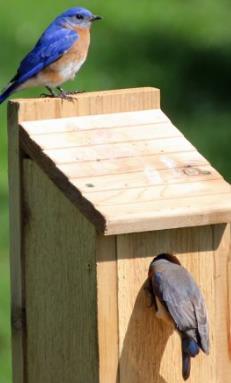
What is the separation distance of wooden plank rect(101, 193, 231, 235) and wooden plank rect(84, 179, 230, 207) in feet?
0.08

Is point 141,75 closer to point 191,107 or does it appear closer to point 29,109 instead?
point 191,107

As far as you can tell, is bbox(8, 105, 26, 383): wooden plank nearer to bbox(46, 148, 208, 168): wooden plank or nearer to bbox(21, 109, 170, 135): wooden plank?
bbox(21, 109, 170, 135): wooden plank

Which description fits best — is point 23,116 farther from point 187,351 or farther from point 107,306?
point 187,351

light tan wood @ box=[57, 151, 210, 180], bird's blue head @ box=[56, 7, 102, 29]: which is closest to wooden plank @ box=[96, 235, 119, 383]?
light tan wood @ box=[57, 151, 210, 180]

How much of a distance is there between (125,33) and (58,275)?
5.76m

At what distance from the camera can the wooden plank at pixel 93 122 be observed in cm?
457

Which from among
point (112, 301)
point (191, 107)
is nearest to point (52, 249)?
point (112, 301)

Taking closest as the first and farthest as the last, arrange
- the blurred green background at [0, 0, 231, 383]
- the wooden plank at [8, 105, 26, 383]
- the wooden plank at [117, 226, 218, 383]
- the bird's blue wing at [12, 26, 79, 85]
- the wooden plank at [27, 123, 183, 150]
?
the wooden plank at [117, 226, 218, 383]
the wooden plank at [27, 123, 183, 150]
the wooden plank at [8, 105, 26, 383]
the bird's blue wing at [12, 26, 79, 85]
the blurred green background at [0, 0, 231, 383]

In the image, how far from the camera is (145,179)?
439cm

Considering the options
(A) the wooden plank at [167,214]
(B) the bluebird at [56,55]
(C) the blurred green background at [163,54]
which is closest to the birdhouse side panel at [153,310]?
(A) the wooden plank at [167,214]

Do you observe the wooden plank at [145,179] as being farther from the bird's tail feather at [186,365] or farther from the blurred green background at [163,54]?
the blurred green background at [163,54]

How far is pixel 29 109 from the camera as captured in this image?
15.1 feet

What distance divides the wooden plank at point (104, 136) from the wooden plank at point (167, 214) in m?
0.37

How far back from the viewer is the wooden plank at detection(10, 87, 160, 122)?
4602 mm
